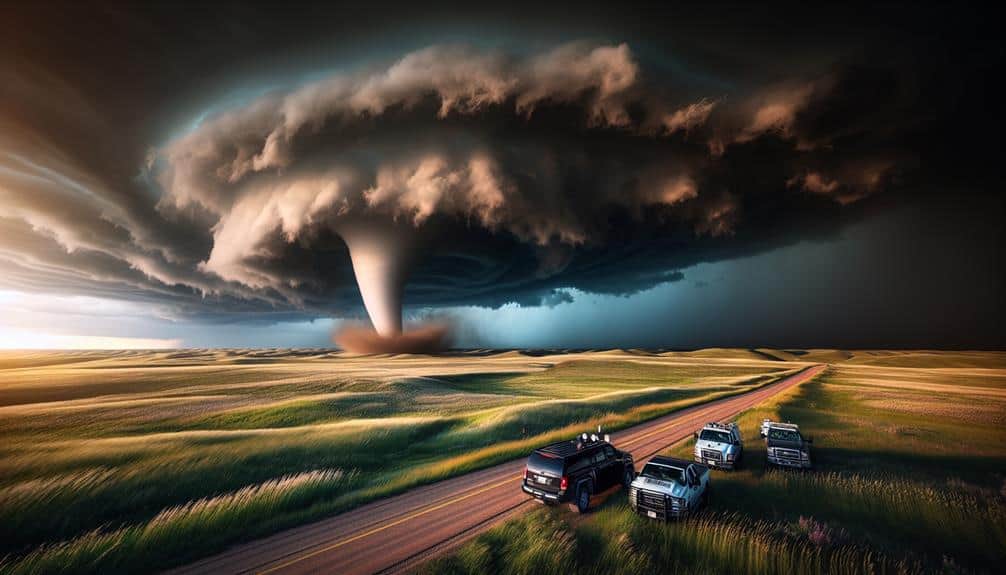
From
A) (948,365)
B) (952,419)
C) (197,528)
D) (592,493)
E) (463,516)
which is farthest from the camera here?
(948,365)

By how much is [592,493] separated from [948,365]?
6676 inches

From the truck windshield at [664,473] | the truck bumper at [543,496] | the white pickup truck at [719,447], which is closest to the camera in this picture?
the truck bumper at [543,496]

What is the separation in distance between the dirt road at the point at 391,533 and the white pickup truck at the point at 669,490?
14.0 feet

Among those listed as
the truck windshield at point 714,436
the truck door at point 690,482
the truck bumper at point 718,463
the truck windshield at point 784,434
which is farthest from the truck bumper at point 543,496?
the truck windshield at point 784,434

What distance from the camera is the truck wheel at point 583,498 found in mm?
14547

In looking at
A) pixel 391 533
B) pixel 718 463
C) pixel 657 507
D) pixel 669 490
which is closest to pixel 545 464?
pixel 657 507

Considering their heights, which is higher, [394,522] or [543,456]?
[543,456]

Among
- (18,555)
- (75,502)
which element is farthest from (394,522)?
(75,502)

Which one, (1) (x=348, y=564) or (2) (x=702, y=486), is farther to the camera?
(2) (x=702, y=486)

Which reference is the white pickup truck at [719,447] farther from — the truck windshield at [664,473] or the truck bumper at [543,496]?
the truck bumper at [543,496]

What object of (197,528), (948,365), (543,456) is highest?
(543,456)

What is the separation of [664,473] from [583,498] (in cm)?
318

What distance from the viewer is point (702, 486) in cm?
1482

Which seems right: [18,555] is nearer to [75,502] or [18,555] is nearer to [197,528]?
[75,502]
